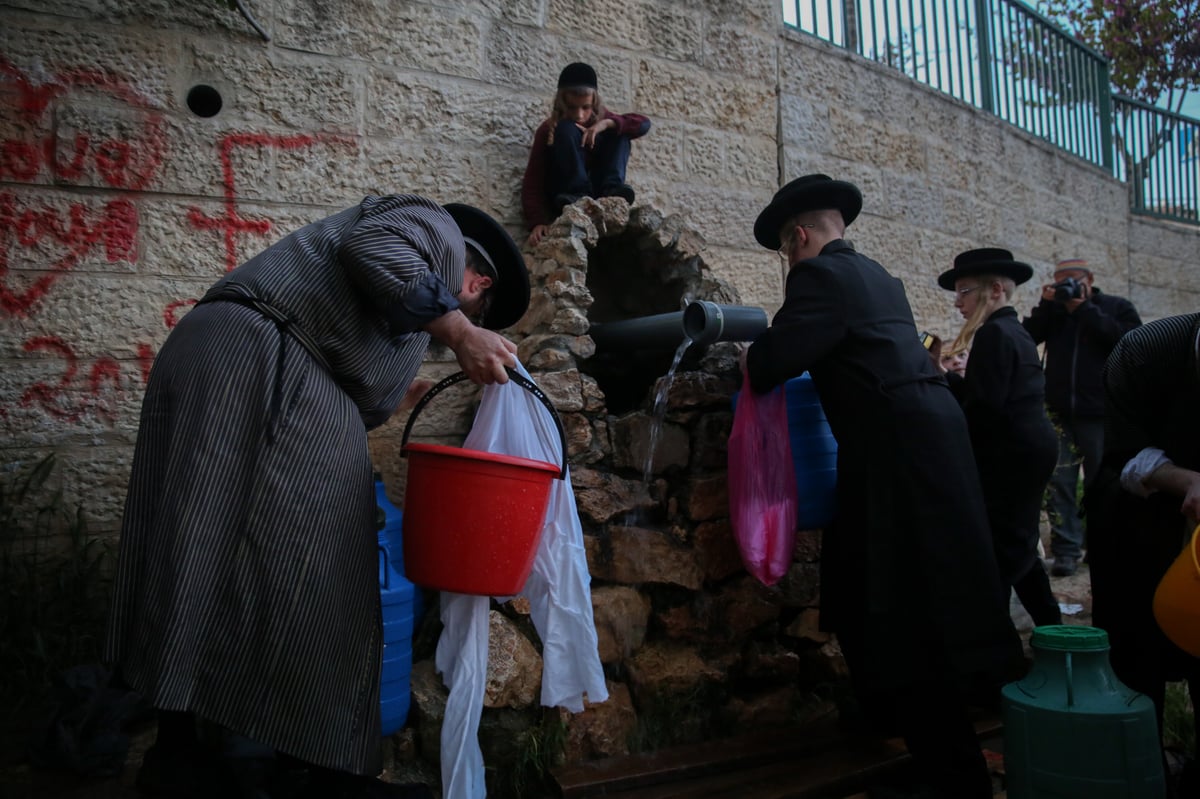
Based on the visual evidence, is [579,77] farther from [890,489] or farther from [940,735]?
[940,735]

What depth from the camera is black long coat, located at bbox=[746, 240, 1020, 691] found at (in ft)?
8.14

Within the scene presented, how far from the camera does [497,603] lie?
2807 millimetres

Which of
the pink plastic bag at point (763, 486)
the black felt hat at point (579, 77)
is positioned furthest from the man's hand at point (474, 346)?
the black felt hat at point (579, 77)

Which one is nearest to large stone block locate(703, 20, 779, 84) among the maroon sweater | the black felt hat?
the black felt hat

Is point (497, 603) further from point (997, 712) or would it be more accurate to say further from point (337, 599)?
point (997, 712)

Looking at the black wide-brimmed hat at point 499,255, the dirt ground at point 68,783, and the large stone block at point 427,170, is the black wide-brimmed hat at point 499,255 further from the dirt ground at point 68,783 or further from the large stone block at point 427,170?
the dirt ground at point 68,783

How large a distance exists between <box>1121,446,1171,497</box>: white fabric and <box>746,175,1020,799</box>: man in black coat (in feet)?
1.30

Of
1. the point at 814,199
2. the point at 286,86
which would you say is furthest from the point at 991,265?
the point at 286,86

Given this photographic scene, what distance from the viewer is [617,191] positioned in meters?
3.83

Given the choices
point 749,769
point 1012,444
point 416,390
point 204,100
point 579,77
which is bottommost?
point 749,769

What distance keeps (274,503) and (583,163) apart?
2.31m

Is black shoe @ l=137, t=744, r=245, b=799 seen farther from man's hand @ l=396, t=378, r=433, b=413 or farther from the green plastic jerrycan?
the green plastic jerrycan

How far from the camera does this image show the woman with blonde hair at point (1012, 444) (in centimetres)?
323

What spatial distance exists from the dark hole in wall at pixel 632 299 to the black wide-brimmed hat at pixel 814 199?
2.19 ft
